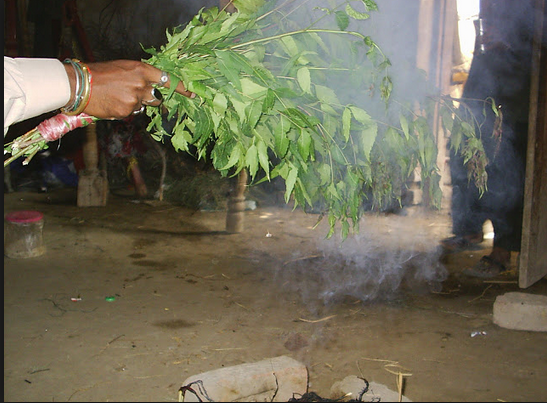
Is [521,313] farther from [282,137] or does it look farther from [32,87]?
[32,87]

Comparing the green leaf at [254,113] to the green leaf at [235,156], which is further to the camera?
the green leaf at [235,156]

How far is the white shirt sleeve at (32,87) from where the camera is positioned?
1.61 m

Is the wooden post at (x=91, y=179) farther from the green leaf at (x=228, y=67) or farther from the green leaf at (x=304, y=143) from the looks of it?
the green leaf at (x=304, y=143)

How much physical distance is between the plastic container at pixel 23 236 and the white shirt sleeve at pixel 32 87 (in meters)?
3.64

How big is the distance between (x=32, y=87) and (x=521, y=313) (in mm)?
3225

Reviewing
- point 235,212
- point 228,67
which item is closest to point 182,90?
point 228,67

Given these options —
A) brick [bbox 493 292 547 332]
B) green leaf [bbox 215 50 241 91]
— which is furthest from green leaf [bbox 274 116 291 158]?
brick [bbox 493 292 547 332]

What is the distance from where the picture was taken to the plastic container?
16.2 feet

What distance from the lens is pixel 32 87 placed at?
1.66 metres

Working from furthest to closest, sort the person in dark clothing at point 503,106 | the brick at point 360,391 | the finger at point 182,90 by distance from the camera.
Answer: the person in dark clothing at point 503,106 → the brick at point 360,391 → the finger at point 182,90

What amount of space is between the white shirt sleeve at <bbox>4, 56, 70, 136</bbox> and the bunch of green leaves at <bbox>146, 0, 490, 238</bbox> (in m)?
0.38

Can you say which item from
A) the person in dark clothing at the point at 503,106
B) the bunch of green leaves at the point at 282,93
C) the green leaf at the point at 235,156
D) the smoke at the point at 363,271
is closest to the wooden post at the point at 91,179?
the smoke at the point at 363,271

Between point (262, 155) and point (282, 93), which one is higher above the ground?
point (282, 93)

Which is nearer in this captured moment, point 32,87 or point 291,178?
point 32,87
